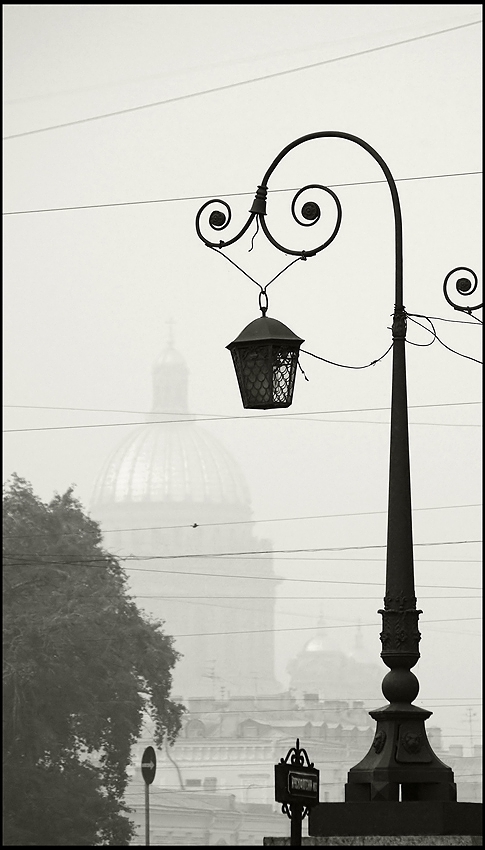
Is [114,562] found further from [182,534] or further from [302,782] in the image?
[182,534]

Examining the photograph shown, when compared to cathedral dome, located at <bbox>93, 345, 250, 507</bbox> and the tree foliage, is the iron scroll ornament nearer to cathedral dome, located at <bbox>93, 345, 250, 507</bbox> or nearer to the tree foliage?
the tree foliage

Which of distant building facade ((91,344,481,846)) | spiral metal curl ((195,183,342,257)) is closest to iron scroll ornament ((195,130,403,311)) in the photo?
spiral metal curl ((195,183,342,257))

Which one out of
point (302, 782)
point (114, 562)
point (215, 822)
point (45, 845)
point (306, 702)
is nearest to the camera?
point (302, 782)

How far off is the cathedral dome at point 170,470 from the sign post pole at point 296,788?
137 metres

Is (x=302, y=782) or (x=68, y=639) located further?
(x=68, y=639)

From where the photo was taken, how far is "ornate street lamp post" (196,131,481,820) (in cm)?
727

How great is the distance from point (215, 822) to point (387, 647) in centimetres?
7930

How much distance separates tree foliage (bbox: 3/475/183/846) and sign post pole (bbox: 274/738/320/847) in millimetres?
28707

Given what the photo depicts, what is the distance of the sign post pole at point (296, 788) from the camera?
21.5 feet

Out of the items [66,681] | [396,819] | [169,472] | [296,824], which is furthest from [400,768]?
[169,472]

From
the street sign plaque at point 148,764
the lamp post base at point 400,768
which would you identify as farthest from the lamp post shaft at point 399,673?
the street sign plaque at point 148,764

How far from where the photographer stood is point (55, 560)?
38.3m

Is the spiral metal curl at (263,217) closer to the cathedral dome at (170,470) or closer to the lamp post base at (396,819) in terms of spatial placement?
the lamp post base at (396,819)

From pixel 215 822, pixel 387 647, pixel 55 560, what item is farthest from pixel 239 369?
pixel 215 822
